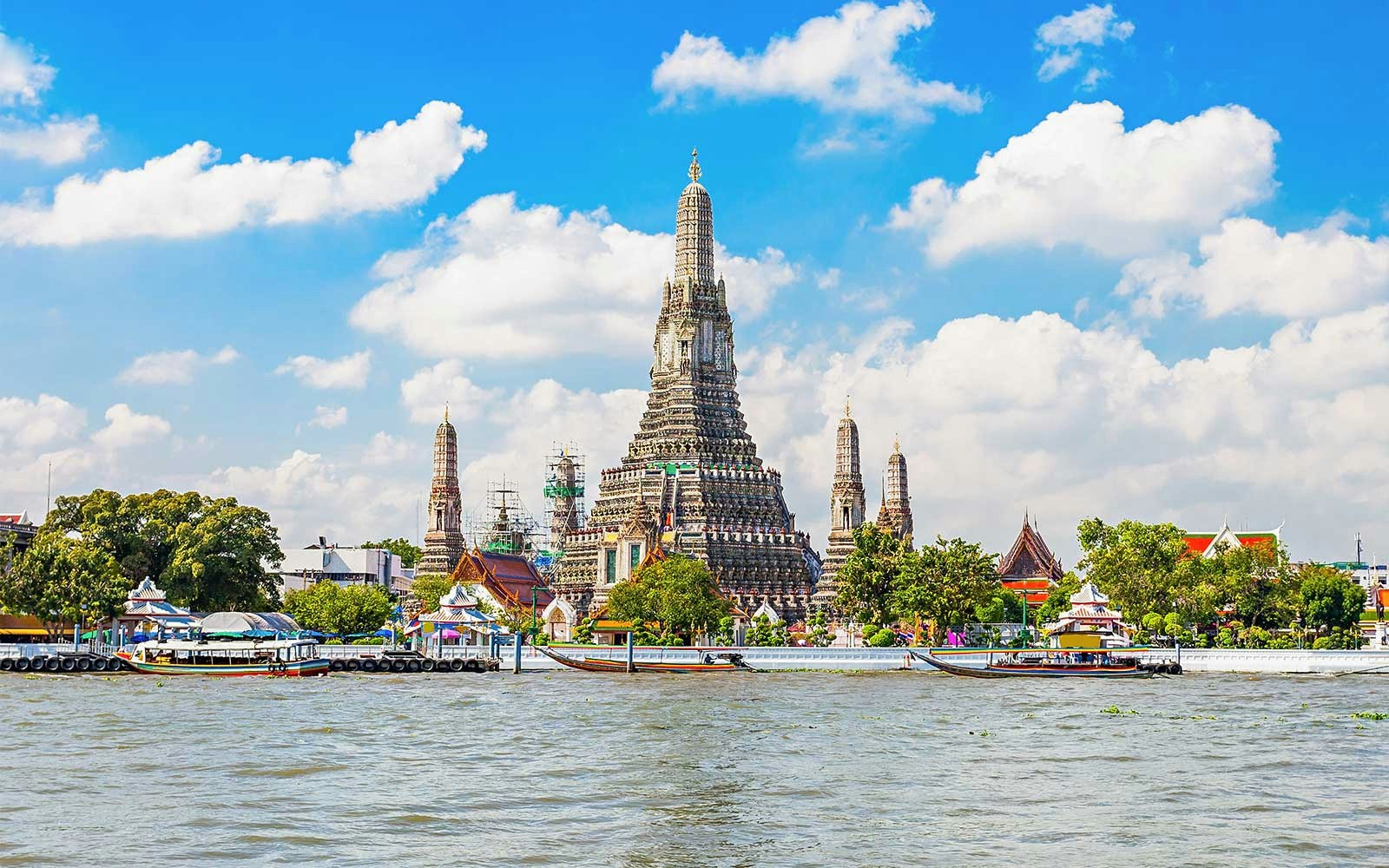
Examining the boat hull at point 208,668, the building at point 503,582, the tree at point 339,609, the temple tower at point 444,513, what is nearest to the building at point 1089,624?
the boat hull at point 208,668

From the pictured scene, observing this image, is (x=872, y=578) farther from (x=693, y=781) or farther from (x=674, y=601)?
(x=693, y=781)

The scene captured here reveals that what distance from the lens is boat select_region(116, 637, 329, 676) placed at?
71.3 m

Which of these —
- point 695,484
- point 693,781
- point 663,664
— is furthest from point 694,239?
point 693,781

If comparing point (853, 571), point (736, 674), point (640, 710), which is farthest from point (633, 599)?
point (640, 710)

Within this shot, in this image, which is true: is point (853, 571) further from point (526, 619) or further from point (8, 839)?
point (8, 839)

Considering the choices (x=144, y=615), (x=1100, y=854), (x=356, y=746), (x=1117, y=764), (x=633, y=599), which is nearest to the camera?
(x=1100, y=854)

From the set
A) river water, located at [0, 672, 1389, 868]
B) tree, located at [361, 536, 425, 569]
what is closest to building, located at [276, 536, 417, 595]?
tree, located at [361, 536, 425, 569]

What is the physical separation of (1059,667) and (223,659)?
3618 cm

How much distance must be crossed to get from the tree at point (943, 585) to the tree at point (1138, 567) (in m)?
6.64

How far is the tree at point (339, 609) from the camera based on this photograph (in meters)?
99.7

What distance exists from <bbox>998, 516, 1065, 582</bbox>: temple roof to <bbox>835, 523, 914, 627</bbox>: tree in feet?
181

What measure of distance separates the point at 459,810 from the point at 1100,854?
1089 cm

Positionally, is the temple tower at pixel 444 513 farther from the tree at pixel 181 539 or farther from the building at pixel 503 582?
the tree at pixel 181 539

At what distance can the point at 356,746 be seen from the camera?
39594 millimetres
